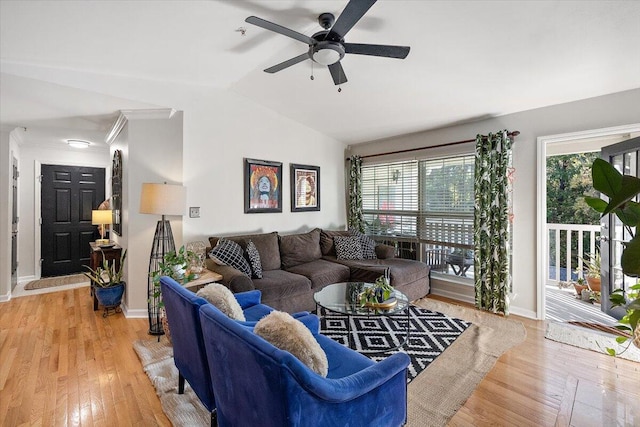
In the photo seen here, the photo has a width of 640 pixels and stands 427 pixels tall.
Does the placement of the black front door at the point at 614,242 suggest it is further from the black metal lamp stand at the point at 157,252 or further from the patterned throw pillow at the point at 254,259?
the black metal lamp stand at the point at 157,252

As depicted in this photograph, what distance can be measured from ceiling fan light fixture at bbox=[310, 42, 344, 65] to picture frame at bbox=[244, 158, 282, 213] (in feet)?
6.85

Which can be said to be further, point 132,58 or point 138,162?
point 138,162

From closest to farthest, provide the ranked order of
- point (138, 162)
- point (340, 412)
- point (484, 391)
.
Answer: point (340, 412), point (484, 391), point (138, 162)

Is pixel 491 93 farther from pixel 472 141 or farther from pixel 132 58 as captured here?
pixel 132 58

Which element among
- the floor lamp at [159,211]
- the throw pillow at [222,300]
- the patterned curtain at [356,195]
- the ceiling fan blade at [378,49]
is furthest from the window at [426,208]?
the throw pillow at [222,300]

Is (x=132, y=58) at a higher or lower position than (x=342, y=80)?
higher

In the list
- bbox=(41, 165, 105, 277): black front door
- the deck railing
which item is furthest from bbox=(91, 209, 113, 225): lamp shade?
the deck railing

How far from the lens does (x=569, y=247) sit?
4.71 meters

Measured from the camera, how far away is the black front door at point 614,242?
296cm

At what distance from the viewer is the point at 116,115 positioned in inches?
141

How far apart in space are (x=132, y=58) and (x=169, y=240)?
5.84 ft

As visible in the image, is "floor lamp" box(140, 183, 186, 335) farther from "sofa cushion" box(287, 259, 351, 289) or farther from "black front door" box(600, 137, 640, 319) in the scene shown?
"black front door" box(600, 137, 640, 319)

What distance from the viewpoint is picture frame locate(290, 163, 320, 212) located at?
4.65 m

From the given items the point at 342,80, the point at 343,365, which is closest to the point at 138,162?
the point at 342,80
